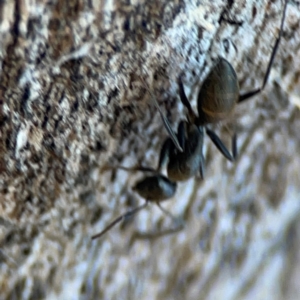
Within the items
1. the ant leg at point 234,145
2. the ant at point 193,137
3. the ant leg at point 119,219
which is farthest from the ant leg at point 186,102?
the ant leg at point 119,219

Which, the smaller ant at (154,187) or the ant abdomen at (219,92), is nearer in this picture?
the ant abdomen at (219,92)

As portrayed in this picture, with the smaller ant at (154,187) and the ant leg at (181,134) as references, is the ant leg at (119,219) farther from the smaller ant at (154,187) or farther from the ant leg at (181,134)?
the ant leg at (181,134)

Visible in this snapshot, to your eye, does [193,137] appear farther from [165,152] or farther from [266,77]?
[266,77]

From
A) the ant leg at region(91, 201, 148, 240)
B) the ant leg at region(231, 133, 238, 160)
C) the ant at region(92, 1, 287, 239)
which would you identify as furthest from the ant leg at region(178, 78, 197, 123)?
the ant leg at region(91, 201, 148, 240)

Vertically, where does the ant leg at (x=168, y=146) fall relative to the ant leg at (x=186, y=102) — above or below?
below

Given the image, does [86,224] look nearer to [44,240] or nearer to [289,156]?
[44,240]

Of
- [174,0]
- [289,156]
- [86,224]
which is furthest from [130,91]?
[289,156]

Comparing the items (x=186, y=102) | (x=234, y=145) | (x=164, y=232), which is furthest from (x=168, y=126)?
(x=164, y=232)
